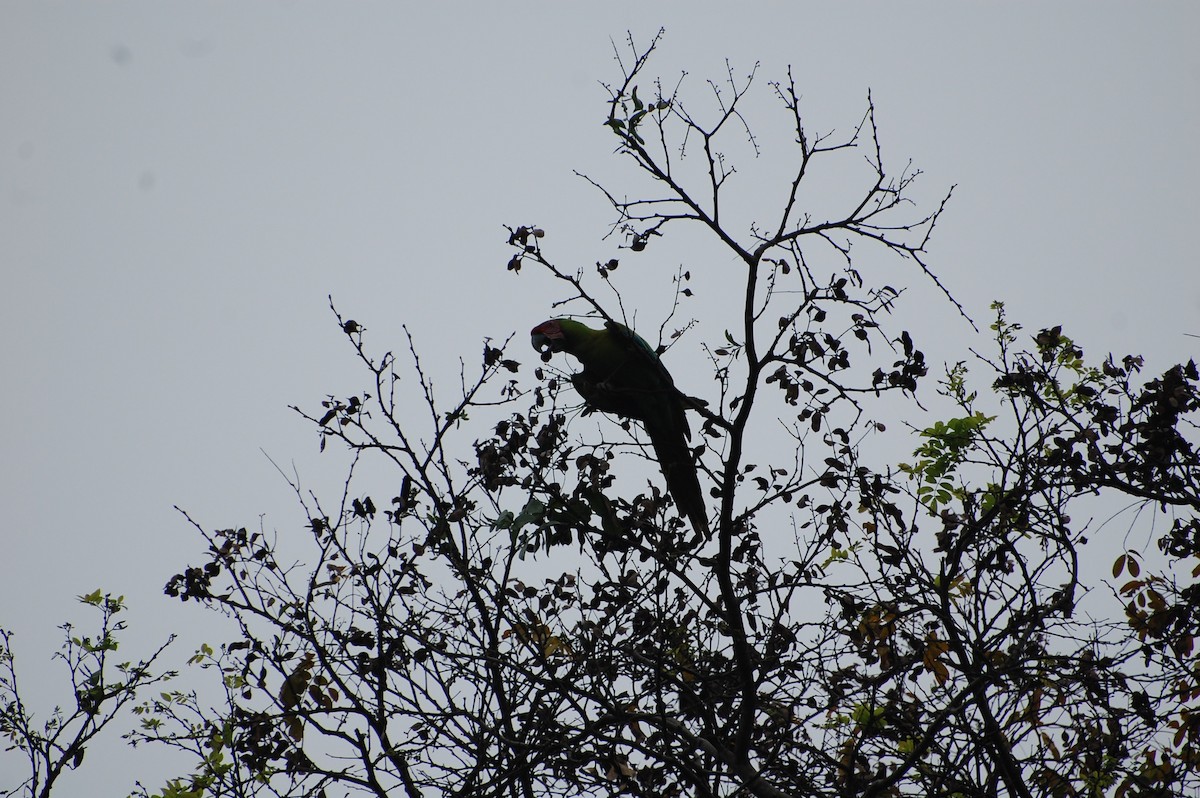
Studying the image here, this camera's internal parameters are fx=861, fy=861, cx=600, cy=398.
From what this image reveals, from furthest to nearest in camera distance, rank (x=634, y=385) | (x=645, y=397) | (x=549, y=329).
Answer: (x=549, y=329)
(x=634, y=385)
(x=645, y=397)

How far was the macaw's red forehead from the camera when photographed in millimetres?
5071

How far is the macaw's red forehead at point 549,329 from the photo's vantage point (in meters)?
5.07

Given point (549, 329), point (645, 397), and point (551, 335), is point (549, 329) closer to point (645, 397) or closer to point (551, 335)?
point (551, 335)

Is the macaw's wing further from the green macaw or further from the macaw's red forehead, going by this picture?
the macaw's red forehead

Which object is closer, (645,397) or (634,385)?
(645,397)

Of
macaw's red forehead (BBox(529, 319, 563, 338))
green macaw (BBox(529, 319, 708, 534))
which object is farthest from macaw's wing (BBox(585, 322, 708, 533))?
macaw's red forehead (BBox(529, 319, 563, 338))

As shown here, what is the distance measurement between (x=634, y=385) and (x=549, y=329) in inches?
24.6

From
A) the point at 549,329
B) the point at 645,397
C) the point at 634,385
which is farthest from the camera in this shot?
the point at 549,329

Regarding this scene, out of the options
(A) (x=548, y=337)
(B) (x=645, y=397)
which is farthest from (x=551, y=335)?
(B) (x=645, y=397)

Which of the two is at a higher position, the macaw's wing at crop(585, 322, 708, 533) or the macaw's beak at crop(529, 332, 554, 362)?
the macaw's beak at crop(529, 332, 554, 362)

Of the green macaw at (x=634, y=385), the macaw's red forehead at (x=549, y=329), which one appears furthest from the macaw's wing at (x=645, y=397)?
the macaw's red forehead at (x=549, y=329)

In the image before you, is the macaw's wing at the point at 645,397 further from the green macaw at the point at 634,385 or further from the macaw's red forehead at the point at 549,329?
the macaw's red forehead at the point at 549,329

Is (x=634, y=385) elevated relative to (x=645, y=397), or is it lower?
elevated

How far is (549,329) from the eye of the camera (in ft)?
16.7
